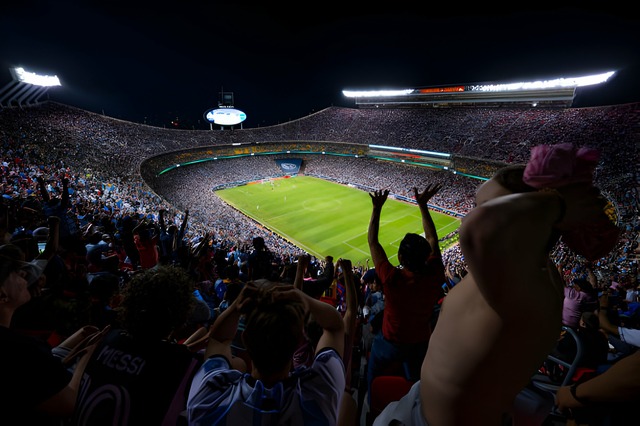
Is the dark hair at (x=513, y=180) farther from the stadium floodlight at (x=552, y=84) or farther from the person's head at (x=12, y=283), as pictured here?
the stadium floodlight at (x=552, y=84)

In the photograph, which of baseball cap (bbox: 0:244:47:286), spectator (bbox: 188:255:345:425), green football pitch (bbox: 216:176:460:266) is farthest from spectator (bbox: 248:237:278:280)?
green football pitch (bbox: 216:176:460:266)

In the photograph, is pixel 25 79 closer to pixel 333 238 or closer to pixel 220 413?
pixel 333 238

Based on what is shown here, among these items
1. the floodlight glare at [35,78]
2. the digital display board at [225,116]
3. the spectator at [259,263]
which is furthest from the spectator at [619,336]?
the digital display board at [225,116]

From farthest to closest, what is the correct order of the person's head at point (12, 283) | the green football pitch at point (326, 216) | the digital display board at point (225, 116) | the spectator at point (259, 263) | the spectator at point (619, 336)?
1. the digital display board at point (225, 116)
2. the green football pitch at point (326, 216)
3. the spectator at point (259, 263)
4. the spectator at point (619, 336)
5. the person's head at point (12, 283)

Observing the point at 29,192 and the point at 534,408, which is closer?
the point at 534,408

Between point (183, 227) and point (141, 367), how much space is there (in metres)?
6.99

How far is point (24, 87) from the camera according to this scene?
39594mm

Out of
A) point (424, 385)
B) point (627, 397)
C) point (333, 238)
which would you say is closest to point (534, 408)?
point (627, 397)

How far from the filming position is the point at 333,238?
1185 inches

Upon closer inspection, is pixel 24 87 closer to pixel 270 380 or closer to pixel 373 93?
pixel 270 380

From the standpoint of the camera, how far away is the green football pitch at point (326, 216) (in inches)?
1126

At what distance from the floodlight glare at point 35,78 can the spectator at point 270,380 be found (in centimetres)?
5616

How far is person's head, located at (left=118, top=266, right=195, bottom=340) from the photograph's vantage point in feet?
6.60

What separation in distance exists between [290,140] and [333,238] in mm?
38278
